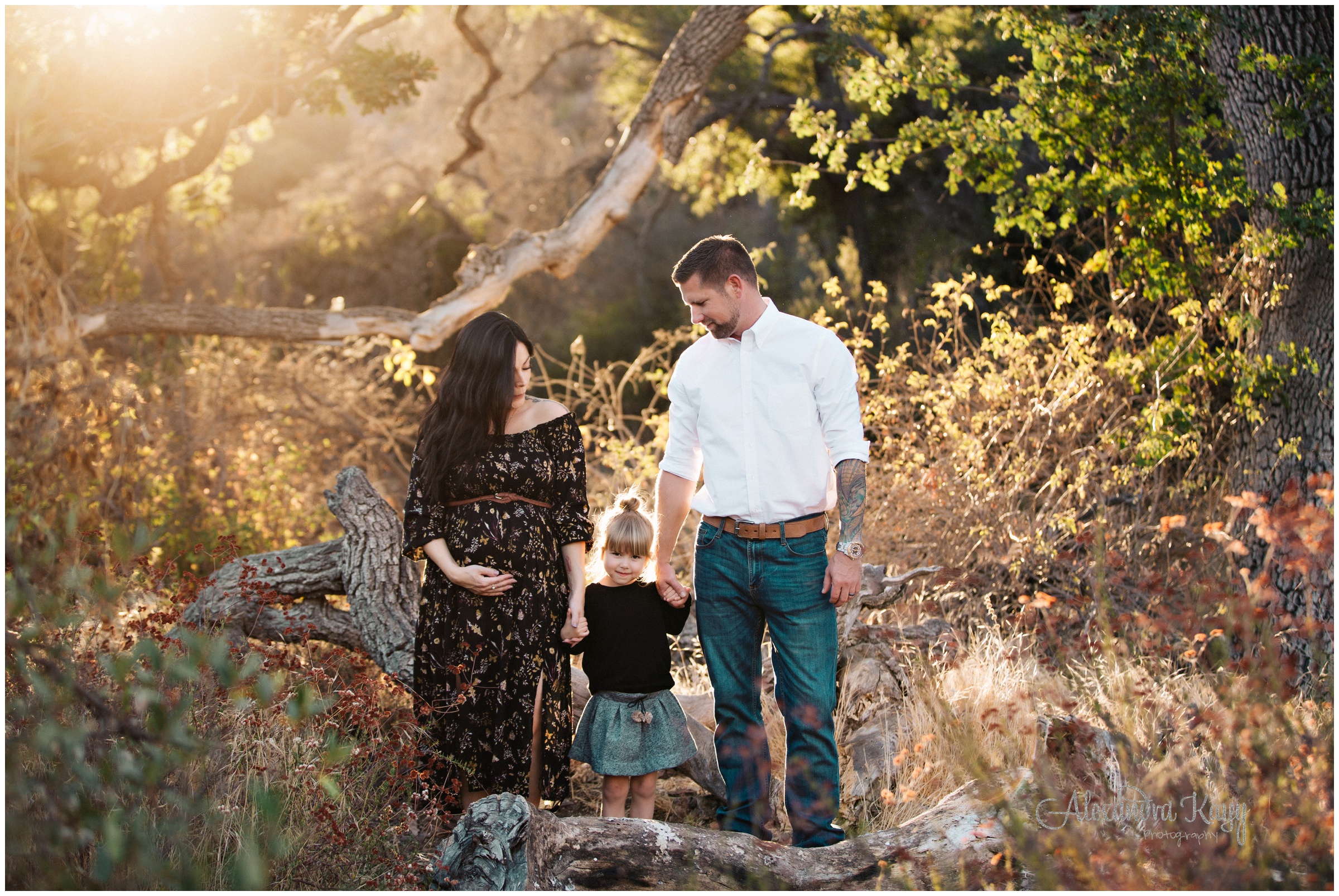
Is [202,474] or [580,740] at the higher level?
[202,474]

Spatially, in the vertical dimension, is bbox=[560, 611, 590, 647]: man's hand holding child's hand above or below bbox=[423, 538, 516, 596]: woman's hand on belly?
below

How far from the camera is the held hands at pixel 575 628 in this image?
3189 mm

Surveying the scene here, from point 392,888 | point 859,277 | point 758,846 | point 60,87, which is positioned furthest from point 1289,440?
point 60,87

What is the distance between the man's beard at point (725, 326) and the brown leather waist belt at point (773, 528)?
57cm

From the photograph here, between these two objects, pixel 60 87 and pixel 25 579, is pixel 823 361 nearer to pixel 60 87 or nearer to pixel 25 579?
pixel 25 579

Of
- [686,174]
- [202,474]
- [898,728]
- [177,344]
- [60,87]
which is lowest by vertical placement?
[898,728]

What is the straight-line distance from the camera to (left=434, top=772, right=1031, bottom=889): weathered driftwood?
2.53m

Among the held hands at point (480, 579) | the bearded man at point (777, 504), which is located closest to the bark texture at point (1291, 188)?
the bearded man at point (777, 504)

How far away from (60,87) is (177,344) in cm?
238

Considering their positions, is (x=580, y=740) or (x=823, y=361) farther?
(x=580, y=740)

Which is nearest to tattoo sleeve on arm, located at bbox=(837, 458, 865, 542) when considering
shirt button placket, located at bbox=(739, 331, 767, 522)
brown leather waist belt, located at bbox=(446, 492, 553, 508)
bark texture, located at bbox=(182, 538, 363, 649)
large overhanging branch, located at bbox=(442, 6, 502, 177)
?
shirt button placket, located at bbox=(739, 331, 767, 522)

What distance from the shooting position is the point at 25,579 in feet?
6.18

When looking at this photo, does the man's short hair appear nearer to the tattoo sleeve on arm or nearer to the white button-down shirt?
the white button-down shirt

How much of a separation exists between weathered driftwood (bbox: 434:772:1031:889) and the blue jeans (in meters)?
→ 0.22
